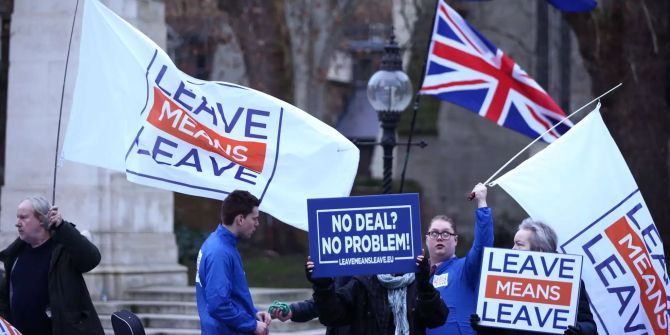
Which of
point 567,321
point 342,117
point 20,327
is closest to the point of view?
point 567,321

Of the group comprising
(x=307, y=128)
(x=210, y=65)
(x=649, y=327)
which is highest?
(x=210, y=65)

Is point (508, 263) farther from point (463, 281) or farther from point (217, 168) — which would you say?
point (217, 168)

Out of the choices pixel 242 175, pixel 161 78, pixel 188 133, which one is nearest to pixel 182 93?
pixel 161 78

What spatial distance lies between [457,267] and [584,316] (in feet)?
2.82

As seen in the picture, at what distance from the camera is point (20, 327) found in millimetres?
9117

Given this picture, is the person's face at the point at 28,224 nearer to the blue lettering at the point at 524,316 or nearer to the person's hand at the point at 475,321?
the person's hand at the point at 475,321

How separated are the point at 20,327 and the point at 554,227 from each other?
341 centimetres

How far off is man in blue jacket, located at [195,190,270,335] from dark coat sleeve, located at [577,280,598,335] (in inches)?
73.5

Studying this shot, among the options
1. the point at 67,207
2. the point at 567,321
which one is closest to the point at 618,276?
the point at 567,321

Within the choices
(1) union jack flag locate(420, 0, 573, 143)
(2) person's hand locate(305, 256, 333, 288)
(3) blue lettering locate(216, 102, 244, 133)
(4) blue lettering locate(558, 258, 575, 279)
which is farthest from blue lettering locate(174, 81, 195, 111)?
(1) union jack flag locate(420, 0, 573, 143)

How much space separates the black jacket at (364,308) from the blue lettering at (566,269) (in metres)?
0.72

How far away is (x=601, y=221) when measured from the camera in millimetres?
9281

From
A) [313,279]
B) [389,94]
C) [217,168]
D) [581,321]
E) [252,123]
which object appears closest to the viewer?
[313,279]

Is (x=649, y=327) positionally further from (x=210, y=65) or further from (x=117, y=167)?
(x=210, y=65)
